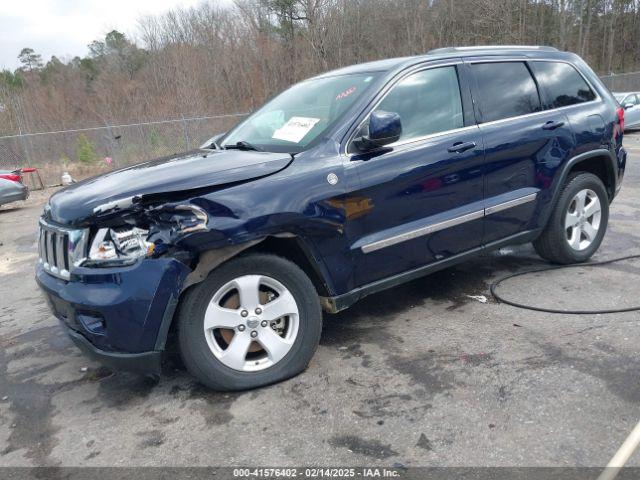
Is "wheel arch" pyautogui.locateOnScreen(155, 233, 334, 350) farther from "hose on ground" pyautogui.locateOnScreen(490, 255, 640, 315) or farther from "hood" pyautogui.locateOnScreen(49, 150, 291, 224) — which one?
"hose on ground" pyautogui.locateOnScreen(490, 255, 640, 315)

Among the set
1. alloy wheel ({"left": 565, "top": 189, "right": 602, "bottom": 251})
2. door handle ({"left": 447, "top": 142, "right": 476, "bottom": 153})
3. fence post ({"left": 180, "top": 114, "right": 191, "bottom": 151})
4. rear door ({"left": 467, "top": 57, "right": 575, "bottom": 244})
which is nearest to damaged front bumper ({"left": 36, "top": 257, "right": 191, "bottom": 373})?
door handle ({"left": 447, "top": 142, "right": 476, "bottom": 153})

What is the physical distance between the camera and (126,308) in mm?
2803

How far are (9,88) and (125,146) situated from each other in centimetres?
1555

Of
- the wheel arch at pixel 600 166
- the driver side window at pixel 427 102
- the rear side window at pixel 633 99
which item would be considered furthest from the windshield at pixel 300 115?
the rear side window at pixel 633 99

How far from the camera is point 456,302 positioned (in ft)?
14.2

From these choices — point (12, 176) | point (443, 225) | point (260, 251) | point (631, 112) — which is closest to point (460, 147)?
point (443, 225)

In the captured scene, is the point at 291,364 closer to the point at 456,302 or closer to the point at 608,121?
the point at 456,302

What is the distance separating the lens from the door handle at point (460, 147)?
3.82 metres

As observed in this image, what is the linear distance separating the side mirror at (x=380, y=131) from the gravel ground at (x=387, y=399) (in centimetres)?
134

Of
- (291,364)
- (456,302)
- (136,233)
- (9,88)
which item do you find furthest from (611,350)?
(9,88)

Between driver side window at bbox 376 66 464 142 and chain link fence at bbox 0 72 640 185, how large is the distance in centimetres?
1405

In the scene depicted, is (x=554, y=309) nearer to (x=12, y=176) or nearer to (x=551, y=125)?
(x=551, y=125)

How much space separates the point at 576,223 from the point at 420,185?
81.0 inches

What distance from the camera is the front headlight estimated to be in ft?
9.30
